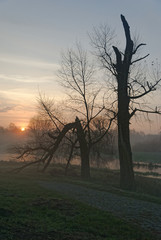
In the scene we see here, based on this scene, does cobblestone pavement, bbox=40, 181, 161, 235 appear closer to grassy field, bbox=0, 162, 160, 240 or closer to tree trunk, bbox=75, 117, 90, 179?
grassy field, bbox=0, 162, 160, 240

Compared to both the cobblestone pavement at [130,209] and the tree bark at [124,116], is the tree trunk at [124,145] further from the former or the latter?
the cobblestone pavement at [130,209]

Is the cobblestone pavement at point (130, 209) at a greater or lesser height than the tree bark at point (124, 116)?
lesser

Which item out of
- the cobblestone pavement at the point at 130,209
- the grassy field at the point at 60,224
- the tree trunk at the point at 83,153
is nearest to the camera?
the grassy field at the point at 60,224

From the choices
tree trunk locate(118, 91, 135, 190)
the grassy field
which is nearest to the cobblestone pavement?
the grassy field

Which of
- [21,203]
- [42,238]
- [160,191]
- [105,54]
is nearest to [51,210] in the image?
[21,203]

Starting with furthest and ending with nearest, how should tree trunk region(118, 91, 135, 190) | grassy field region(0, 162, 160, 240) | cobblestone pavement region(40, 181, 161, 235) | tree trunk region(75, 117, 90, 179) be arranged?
tree trunk region(75, 117, 90, 179)
tree trunk region(118, 91, 135, 190)
cobblestone pavement region(40, 181, 161, 235)
grassy field region(0, 162, 160, 240)

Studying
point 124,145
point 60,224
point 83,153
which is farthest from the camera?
point 83,153

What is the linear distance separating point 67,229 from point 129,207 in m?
4.26

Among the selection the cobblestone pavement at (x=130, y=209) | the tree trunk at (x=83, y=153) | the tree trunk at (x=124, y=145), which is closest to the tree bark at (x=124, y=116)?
the tree trunk at (x=124, y=145)

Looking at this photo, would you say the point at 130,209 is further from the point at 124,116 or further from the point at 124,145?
the point at 124,116

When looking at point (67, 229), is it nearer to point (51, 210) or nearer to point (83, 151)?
point (51, 210)

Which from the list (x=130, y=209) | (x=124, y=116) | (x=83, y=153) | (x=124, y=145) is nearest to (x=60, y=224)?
(x=130, y=209)

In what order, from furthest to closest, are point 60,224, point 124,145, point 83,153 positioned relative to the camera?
point 83,153 → point 124,145 → point 60,224

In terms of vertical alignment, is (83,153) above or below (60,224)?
above
